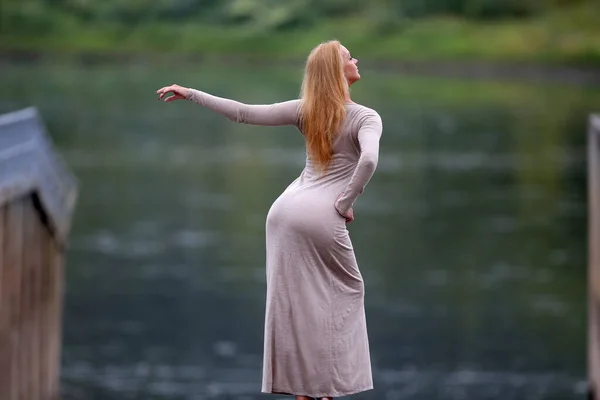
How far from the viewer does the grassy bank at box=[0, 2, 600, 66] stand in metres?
65.8

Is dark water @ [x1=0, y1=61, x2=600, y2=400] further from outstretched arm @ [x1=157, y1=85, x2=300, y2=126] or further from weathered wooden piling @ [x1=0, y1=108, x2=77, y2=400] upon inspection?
outstretched arm @ [x1=157, y1=85, x2=300, y2=126]

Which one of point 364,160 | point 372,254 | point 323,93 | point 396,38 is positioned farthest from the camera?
point 396,38

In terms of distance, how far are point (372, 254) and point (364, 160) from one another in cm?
2159

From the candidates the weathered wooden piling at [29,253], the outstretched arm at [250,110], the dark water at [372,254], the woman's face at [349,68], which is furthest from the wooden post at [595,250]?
the outstretched arm at [250,110]

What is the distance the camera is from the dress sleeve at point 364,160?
4766 millimetres

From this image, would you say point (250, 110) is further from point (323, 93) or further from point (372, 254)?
point (372, 254)

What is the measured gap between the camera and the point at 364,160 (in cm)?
477

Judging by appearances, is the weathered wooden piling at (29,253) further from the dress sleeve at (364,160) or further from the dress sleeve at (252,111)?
the dress sleeve at (364,160)

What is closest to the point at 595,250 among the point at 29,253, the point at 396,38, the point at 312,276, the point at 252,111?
the point at 29,253

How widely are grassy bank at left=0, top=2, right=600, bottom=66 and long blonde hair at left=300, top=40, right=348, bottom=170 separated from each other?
6024cm

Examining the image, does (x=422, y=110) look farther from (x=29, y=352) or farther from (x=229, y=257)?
(x=29, y=352)

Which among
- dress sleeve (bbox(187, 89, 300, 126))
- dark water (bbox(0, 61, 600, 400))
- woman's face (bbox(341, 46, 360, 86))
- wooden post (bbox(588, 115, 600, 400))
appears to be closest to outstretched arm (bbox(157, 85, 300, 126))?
dress sleeve (bbox(187, 89, 300, 126))

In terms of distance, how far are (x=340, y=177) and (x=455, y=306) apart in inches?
656

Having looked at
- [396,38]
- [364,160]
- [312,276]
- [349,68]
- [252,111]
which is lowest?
[312,276]
